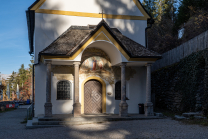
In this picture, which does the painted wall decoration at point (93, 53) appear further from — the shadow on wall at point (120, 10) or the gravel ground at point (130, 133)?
the gravel ground at point (130, 133)

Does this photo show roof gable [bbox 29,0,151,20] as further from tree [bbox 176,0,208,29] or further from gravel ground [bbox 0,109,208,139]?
tree [bbox 176,0,208,29]

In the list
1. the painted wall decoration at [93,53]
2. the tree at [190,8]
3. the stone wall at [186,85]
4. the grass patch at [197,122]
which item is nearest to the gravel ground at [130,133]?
the grass patch at [197,122]

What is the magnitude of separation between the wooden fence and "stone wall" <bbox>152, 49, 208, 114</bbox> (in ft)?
1.58

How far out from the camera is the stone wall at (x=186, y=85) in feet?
38.2

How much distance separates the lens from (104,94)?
1414cm

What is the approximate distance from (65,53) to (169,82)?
26.4 feet

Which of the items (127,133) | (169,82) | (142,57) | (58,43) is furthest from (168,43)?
(127,133)

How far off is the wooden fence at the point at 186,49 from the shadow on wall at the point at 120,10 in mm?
3338

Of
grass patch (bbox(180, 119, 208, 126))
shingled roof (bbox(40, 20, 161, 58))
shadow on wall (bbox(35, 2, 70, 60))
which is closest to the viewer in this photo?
grass patch (bbox(180, 119, 208, 126))

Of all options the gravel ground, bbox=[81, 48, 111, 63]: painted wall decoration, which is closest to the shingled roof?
bbox=[81, 48, 111, 63]: painted wall decoration

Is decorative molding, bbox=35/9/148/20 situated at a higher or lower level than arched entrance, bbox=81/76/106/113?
higher

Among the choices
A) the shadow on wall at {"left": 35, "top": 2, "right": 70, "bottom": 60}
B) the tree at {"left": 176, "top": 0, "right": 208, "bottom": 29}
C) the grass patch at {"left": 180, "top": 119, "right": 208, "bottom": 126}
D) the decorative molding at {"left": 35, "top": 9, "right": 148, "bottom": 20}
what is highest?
the tree at {"left": 176, "top": 0, "right": 208, "bottom": 29}

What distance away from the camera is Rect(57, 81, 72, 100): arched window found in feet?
44.8

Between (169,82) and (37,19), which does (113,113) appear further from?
(37,19)
